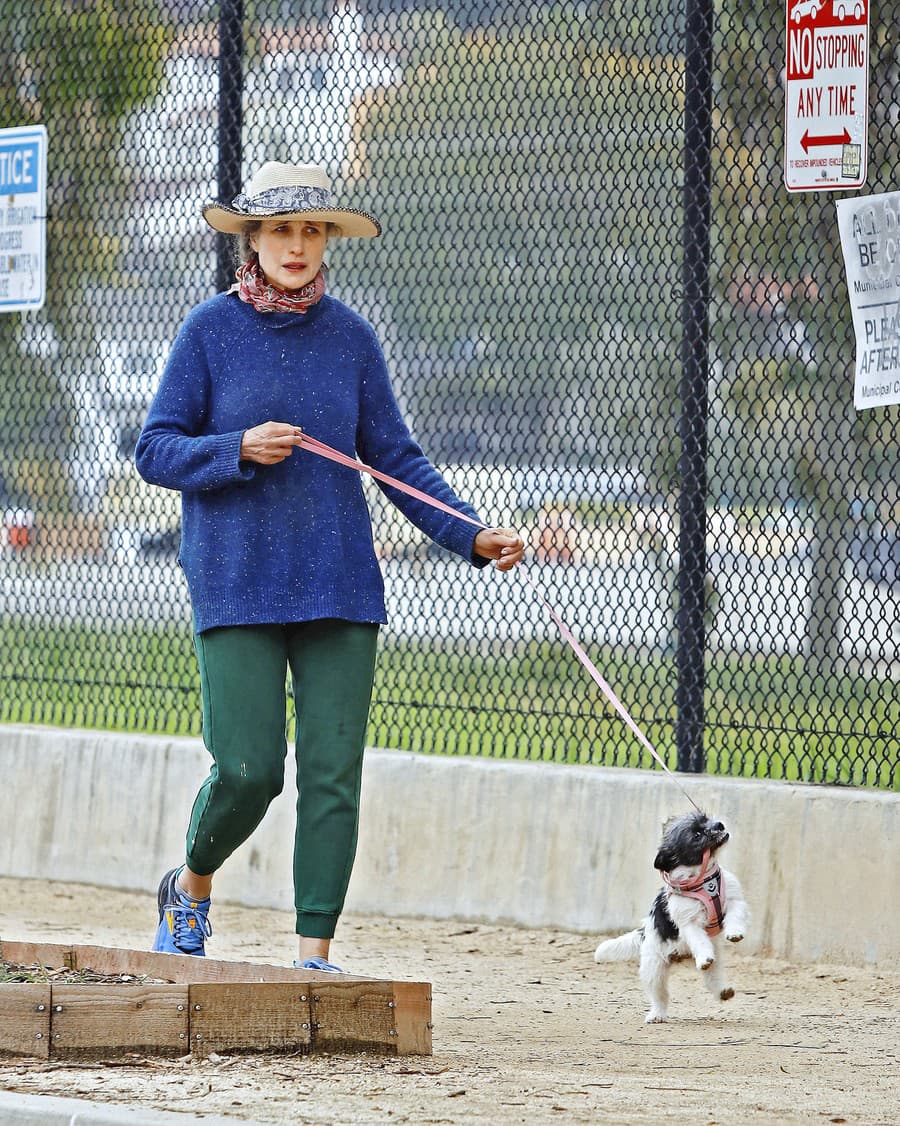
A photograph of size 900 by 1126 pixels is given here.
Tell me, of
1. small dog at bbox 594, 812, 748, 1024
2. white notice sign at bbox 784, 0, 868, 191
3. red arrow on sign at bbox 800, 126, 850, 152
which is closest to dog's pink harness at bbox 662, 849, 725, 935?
small dog at bbox 594, 812, 748, 1024

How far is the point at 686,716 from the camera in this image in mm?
7355

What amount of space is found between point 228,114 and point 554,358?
189cm

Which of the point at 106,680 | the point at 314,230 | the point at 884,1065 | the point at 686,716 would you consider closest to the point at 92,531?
the point at 106,680

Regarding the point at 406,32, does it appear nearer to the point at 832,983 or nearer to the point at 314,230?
the point at 314,230

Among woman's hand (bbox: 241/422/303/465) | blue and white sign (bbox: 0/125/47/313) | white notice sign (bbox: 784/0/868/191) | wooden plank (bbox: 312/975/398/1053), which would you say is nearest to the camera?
wooden plank (bbox: 312/975/398/1053)

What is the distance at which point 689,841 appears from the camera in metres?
5.75

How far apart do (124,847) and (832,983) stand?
3176 mm

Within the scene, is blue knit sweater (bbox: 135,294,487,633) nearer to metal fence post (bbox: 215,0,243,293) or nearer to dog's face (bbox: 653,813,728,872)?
dog's face (bbox: 653,813,728,872)

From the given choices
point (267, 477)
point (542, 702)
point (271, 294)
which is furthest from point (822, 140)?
point (267, 477)

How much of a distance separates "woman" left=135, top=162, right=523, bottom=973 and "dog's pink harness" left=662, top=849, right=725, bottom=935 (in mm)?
951

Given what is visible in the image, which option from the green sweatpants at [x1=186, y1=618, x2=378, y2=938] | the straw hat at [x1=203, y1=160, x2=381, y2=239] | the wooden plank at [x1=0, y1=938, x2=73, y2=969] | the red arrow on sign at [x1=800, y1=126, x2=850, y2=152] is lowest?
the wooden plank at [x1=0, y1=938, x2=73, y2=969]

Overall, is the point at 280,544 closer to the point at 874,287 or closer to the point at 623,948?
the point at 623,948

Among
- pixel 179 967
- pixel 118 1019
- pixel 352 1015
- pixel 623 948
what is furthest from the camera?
pixel 623 948

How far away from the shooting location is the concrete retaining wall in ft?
22.4
